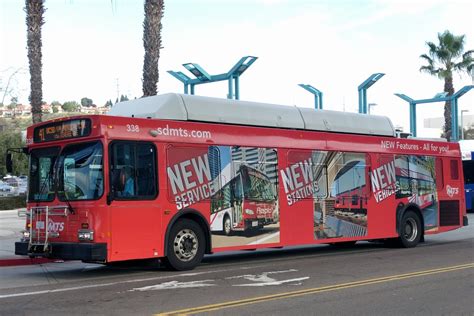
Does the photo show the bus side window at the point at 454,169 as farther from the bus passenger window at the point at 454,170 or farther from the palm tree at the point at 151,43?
the palm tree at the point at 151,43

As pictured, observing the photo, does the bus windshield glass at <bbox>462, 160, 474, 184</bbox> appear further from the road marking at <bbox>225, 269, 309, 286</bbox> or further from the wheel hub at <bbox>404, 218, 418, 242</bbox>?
the road marking at <bbox>225, 269, 309, 286</bbox>

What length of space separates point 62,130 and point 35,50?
15589mm

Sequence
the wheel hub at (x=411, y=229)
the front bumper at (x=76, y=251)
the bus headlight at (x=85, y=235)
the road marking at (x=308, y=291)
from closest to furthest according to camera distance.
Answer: the road marking at (x=308, y=291) < the front bumper at (x=76, y=251) < the bus headlight at (x=85, y=235) < the wheel hub at (x=411, y=229)

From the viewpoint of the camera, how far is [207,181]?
12.2m

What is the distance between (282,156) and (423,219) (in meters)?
5.75

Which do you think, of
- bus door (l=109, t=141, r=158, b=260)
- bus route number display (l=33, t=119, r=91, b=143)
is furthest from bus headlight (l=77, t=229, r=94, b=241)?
bus route number display (l=33, t=119, r=91, b=143)

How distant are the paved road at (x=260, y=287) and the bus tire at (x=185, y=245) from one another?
0.24 m

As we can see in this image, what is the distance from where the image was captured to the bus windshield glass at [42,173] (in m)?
11.4

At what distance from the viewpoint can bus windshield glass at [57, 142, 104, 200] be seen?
420 inches

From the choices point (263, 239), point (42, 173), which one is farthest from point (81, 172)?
point (263, 239)

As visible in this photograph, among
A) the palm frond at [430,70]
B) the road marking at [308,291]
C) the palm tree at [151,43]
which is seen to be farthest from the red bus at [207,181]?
the palm frond at [430,70]

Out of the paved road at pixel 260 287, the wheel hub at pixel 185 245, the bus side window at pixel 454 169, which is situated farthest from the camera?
the bus side window at pixel 454 169

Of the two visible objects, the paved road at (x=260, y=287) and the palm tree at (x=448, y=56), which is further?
the palm tree at (x=448, y=56)

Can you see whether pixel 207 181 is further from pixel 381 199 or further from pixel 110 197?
pixel 381 199
